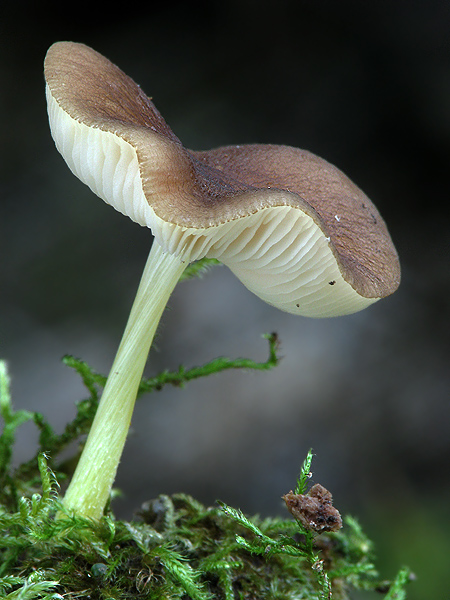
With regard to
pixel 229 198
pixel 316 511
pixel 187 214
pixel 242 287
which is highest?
pixel 242 287

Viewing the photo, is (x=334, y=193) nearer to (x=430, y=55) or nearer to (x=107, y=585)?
(x=107, y=585)

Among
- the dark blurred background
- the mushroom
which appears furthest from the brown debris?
the dark blurred background

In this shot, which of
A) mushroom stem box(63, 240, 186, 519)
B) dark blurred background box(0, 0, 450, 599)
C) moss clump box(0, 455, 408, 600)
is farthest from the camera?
dark blurred background box(0, 0, 450, 599)

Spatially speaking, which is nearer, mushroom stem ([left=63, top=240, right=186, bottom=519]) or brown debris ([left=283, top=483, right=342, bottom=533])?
brown debris ([left=283, top=483, right=342, bottom=533])

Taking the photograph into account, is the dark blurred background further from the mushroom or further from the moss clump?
the mushroom

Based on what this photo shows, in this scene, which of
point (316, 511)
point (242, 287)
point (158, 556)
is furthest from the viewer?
point (242, 287)

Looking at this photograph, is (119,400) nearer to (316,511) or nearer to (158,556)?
(158,556)

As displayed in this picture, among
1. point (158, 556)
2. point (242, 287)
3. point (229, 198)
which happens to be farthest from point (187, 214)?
point (242, 287)
